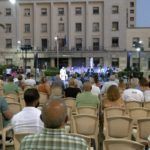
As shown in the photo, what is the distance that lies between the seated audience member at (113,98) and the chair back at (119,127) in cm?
250

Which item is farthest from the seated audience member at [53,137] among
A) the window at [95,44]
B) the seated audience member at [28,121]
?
the window at [95,44]

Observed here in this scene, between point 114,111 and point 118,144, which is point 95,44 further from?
point 118,144

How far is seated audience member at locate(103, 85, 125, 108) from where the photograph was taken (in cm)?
1092

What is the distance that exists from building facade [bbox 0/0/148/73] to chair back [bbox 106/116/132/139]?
71.5 meters

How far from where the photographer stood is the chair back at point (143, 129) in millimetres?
7918

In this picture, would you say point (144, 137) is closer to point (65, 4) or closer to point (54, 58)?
point (54, 58)

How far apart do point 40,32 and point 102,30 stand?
36.4ft

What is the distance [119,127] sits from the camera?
8250mm

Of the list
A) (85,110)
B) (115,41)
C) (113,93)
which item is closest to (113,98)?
(113,93)

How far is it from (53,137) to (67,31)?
79644 millimetres

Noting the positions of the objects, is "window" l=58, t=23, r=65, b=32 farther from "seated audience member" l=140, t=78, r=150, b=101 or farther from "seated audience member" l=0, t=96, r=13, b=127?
"seated audience member" l=0, t=96, r=13, b=127

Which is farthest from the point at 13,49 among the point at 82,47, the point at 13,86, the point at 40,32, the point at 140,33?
the point at 13,86

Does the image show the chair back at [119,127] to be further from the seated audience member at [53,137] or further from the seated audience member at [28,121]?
the seated audience member at [53,137]

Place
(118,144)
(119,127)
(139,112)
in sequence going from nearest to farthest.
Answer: (118,144)
(119,127)
(139,112)
